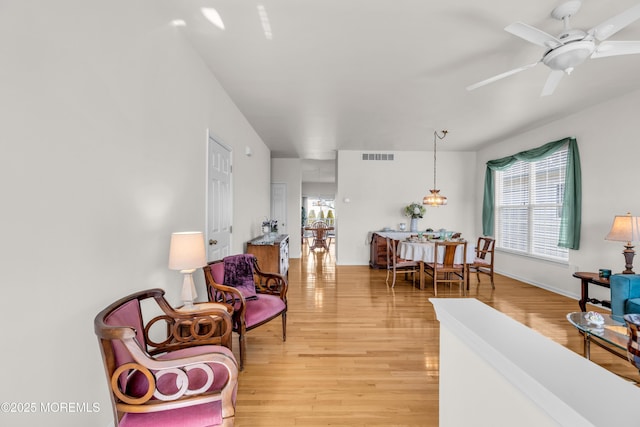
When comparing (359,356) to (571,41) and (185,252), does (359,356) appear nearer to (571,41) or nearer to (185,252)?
(185,252)

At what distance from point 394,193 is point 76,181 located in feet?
21.0

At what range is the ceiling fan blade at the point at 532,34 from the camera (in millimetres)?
1850

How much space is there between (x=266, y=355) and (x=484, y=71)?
3.62 meters

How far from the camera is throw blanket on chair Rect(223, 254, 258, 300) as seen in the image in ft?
9.05

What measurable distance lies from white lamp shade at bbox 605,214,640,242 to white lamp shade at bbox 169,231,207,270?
174 inches

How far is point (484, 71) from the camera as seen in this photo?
295 centimetres

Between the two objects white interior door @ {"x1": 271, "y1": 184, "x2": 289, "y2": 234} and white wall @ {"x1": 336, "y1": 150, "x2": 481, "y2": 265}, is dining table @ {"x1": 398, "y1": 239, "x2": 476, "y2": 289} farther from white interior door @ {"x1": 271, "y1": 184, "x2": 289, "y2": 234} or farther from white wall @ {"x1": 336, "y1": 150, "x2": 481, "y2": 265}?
white interior door @ {"x1": 271, "y1": 184, "x2": 289, "y2": 234}

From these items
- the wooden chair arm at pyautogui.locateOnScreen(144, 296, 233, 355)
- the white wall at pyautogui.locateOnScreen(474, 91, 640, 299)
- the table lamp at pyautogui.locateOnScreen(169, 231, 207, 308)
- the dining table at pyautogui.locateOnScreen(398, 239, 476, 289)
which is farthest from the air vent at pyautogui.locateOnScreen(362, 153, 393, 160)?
the wooden chair arm at pyautogui.locateOnScreen(144, 296, 233, 355)

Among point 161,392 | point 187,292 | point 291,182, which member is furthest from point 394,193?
point 161,392

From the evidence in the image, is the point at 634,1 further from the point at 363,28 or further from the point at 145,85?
the point at 145,85

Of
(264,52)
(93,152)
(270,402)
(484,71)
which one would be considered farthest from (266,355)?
(484,71)

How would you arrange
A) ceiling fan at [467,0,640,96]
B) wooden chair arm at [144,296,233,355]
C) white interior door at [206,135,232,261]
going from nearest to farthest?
wooden chair arm at [144,296,233,355]
ceiling fan at [467,0,640,96]
white interior door at [206,135,232,261]

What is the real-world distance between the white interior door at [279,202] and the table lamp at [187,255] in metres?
5.83

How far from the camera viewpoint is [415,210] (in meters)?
6.71
